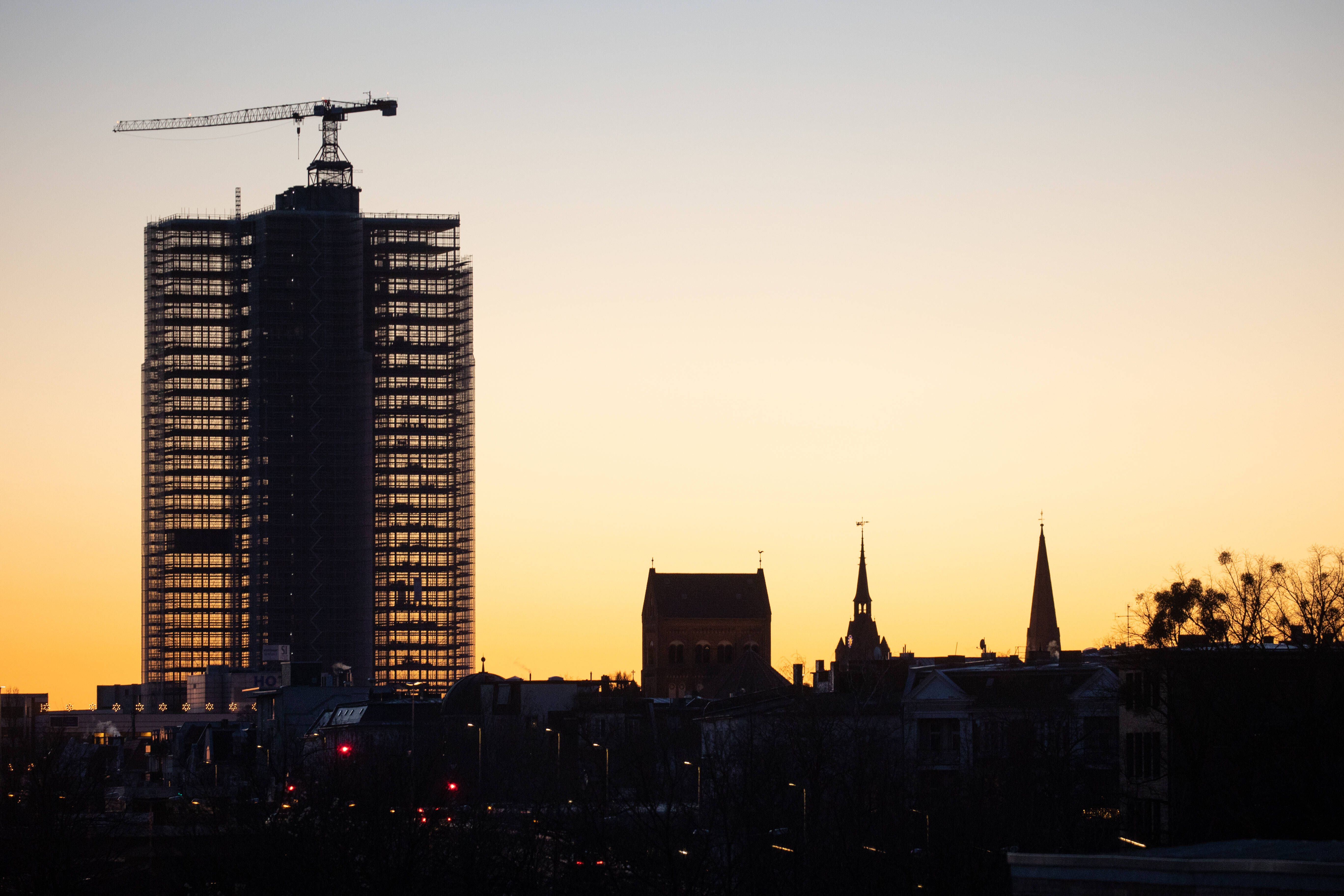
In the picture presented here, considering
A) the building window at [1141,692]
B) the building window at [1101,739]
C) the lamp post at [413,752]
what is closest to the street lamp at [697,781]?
the lamp post at [413,752]

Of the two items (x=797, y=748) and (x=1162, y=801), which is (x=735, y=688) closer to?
(x=797, y=748)

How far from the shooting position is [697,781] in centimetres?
10475

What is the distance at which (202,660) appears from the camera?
200m

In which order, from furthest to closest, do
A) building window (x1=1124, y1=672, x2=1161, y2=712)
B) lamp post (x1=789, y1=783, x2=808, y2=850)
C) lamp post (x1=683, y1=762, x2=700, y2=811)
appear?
lamp post (x1=683, y1=762, x2=700, y2=811), building window (x1=1124, y1=672, x2=1161, y2=712), lamp post (x1=789, y1=783, x2=808, y2=850)

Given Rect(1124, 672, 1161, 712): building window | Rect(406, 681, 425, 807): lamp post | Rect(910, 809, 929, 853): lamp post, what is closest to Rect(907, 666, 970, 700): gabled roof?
Rect(1124, 672, 1161, 712): building window

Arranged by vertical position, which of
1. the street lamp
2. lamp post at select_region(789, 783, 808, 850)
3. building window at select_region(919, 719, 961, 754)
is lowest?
the street lamp

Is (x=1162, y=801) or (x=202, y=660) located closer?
(x=1162, y=801)

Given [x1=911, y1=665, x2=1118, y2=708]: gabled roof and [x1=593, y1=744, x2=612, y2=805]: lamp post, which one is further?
[x1=911, y1=665, x2=1118, y2=708]: gabled roof

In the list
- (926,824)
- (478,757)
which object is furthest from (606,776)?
(478,757)

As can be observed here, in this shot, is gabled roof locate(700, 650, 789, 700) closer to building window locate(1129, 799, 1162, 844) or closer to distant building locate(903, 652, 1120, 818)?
distant building locate(903, 652, 1120, 818)

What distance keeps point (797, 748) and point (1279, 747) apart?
2379 centimetres

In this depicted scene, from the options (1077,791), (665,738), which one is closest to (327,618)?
(665,738)

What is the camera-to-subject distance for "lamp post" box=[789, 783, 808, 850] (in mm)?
62844

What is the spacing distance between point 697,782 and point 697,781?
0.25m
